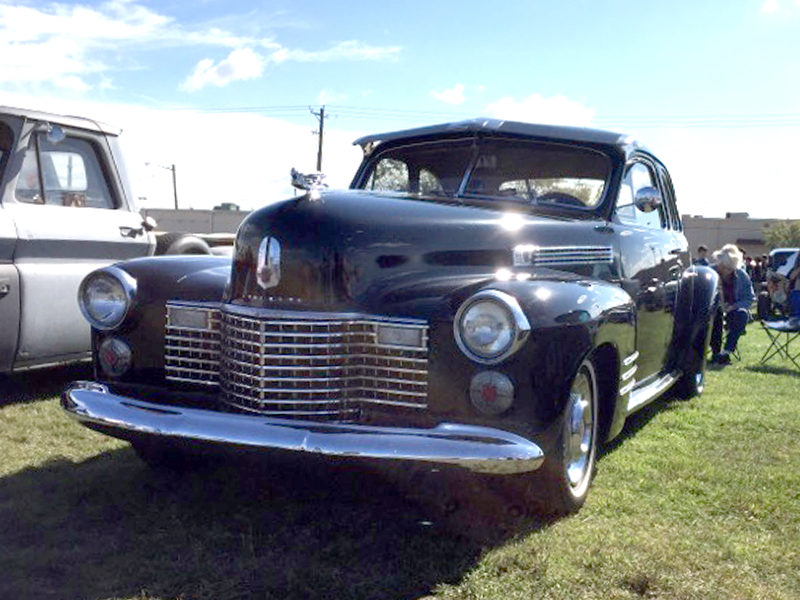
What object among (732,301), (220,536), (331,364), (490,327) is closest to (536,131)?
(490,327)

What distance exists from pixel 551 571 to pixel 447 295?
111cm

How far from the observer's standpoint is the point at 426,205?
156 inches

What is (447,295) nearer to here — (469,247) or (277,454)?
(469,247)

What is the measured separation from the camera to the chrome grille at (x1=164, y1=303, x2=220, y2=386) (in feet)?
12.6

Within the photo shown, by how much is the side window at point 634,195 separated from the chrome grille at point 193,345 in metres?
2.35

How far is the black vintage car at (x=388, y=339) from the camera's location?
3211mm

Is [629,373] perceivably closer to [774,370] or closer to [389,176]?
[389,176]

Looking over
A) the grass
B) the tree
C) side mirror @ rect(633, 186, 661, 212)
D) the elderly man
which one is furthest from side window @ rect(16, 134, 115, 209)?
the tree

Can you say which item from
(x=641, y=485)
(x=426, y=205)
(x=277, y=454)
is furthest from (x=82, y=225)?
(x=641, y=485)

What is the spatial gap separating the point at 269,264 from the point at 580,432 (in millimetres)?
1512

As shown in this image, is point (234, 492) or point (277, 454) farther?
point (234, 492)

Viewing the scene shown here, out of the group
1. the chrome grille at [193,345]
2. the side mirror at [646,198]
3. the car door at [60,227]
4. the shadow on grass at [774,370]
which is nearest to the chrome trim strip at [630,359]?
the side mirror at [646,198]

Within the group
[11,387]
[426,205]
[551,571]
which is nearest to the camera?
[551,571]

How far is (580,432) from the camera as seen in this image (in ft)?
12.2
